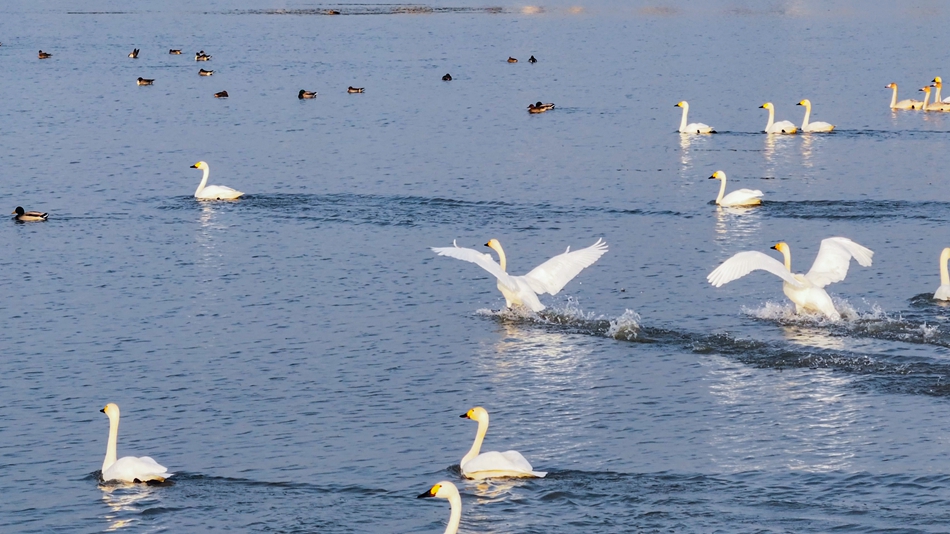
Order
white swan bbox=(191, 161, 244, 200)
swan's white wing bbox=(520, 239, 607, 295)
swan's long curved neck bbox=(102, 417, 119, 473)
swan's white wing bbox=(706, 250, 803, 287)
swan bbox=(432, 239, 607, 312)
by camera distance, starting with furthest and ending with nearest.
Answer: white swan bbox=(191, 161, 244, 200) → swan's white wing bbox=(520, 239, 607, 295) → swan bbox=(432, 239, 607, 312) → swan's white wing bbox=(706, 250, 803, 287) → swan's long curved neck bbox=(102, 417, 119, 473)

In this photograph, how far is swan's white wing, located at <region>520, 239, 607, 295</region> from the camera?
21922 millimetres

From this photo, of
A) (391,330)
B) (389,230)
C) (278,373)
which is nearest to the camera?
(278,373)

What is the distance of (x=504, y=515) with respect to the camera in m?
13.7

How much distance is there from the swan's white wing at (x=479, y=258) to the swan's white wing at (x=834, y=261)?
4.53 metres

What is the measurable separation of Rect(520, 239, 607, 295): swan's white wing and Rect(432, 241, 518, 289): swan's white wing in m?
0.47

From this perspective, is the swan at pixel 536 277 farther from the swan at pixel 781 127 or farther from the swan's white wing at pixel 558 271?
the swan at pixel 781 127

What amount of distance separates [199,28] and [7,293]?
220 ft

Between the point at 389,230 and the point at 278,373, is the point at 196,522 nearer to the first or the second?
the point at 278,373

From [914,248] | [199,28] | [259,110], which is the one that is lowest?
[914,248]

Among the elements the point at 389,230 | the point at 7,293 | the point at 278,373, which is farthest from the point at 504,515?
the point at 389,230

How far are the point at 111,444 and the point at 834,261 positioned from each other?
1154 centimetres

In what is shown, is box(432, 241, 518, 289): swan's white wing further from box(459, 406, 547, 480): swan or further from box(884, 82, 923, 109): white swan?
box(884, 82, 923, 109): white swan

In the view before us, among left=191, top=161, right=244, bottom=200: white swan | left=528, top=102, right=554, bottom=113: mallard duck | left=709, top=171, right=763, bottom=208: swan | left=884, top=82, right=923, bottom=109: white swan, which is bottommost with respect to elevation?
left=191, top=161, right=244, bottom=200: white swan

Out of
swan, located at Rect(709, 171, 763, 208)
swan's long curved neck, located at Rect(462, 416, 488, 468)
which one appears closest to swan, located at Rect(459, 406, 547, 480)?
swan's long curved neck, located at Rect(462, 416, 488, 468)
